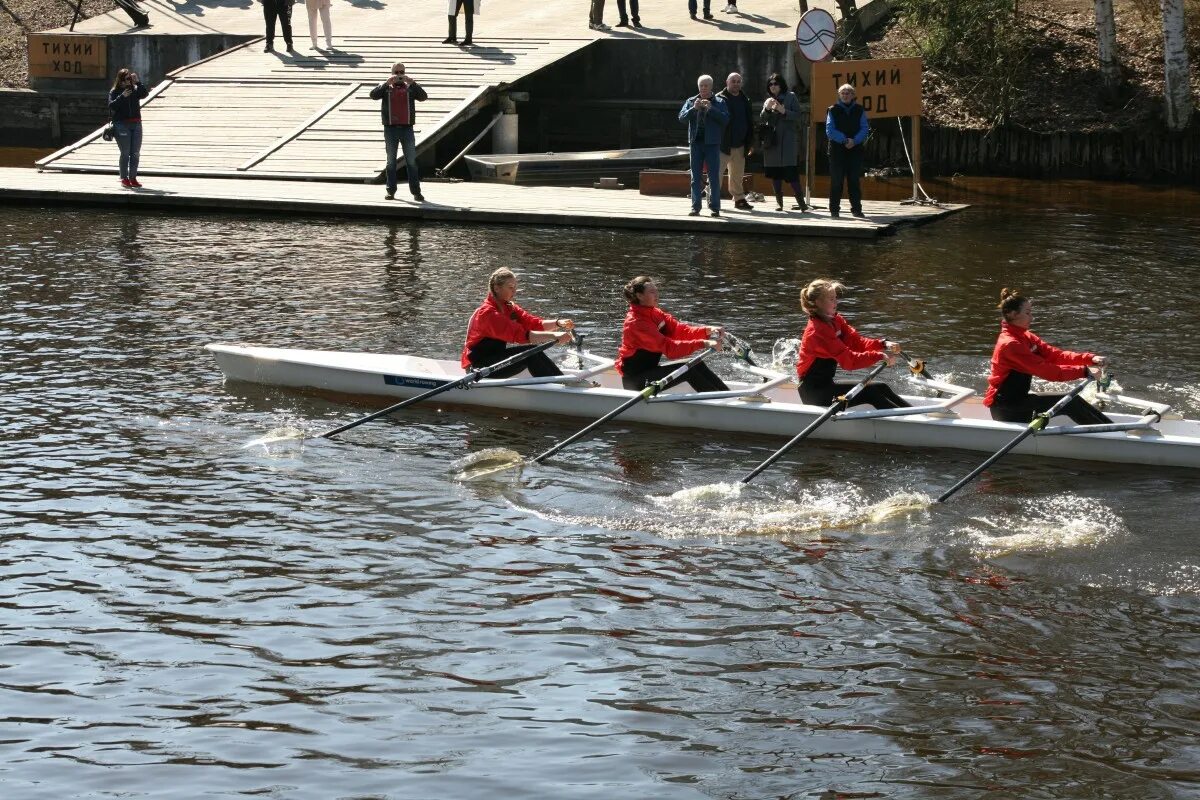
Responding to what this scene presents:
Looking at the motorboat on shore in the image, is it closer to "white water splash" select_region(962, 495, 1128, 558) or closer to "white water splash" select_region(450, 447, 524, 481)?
"white water splash" select_region(450, 447, 524, 481)

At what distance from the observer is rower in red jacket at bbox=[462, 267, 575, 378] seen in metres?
13.2

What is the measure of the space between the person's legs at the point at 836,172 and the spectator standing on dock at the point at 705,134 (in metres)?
1.54

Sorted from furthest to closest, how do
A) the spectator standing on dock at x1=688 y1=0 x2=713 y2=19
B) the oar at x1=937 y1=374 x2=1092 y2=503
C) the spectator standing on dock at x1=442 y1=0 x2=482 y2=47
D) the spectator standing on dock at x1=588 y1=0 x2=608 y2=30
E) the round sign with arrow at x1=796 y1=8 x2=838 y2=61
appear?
the spectator standing on dock at x1=688 y1=0 x2=713 y2=19
the spectator standing on dock at x1=588 y1=0 x2=608 y2=30
the spectator standing on dock at x1=442 y1=0 x2=482 y2=47
the round sign with arrow at x1=796 y1=8 x2=838 y2=61
the oar at x1=937 y1=374 x2=1092 y2=503

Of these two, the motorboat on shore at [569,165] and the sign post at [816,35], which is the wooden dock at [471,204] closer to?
the motorboat on shore at [569,165]

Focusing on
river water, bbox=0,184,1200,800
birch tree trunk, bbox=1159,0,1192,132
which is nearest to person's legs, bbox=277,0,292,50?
birch tree trunk, bbox=1159,0,1192,132

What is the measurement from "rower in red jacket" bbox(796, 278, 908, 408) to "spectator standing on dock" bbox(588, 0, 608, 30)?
19.9 metres

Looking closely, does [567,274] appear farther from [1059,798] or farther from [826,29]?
[1059,798]

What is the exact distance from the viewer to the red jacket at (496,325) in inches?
522

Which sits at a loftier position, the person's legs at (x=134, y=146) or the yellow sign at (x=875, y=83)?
the yellow sign at (x=875, y=83)

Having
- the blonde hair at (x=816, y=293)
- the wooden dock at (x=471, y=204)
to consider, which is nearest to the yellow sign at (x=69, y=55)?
the wooden dock at (x=471, y=204)

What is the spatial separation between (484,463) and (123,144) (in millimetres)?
15094

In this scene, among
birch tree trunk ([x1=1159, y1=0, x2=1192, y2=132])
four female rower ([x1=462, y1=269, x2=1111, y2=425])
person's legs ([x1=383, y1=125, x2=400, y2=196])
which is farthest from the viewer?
birch tree trunk ([x1=1159, y1=0, x2=1192, y2=132])

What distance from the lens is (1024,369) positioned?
11539 millimetres

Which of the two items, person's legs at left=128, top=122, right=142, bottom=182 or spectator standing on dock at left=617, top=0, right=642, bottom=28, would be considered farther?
spectator standing on dock at left=617, top=0, right=642, bottom=28
